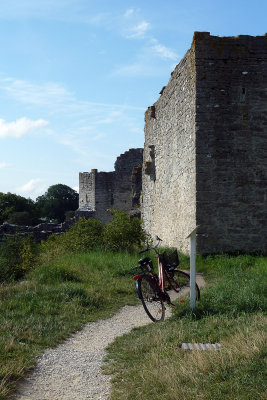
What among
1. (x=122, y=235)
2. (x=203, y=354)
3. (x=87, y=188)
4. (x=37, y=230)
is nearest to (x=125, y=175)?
(x=87, y=188)

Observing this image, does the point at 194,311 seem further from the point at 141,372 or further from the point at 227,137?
the point at 227,137

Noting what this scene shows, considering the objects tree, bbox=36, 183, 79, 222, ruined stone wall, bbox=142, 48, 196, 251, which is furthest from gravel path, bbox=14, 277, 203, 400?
tree, bbox=36, 183, 79, 222

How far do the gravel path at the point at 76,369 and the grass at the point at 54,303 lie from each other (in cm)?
12

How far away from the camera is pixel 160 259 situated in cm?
689

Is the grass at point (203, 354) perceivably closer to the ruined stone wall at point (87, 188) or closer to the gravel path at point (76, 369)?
the gravel path at point (76, 369)

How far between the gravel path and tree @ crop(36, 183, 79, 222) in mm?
54641

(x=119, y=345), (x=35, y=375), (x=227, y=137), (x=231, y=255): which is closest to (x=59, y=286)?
(x=119, y=345)

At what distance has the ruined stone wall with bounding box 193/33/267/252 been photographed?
35.3ft

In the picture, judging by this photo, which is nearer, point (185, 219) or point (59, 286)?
point (59, 286)

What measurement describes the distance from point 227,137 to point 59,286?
5.44m

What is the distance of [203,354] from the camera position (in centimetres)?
433

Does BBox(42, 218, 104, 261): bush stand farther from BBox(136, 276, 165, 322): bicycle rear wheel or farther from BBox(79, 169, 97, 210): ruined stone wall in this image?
BBox(79, 169, 97, 210): ruined stone wall

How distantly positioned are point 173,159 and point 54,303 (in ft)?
23.8

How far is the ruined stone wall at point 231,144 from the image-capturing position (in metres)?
10.8
